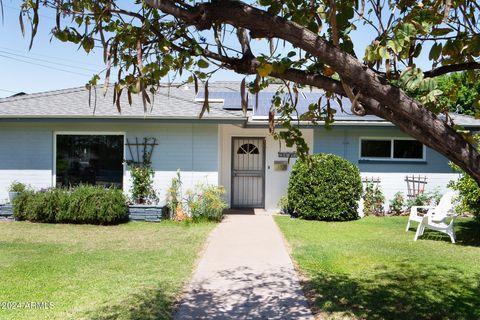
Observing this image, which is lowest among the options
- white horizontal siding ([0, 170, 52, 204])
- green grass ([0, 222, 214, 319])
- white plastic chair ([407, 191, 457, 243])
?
green grass ([0, 222, 214, 319])

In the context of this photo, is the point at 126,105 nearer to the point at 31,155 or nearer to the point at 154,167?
the point at 154,167

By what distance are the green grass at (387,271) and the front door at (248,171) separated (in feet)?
11.6

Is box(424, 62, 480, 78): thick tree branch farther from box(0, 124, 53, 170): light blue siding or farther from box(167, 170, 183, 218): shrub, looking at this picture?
box(0, 124, 53, 170): light blue siding

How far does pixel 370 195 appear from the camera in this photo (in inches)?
523

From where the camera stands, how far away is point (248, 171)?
1428 centimetres

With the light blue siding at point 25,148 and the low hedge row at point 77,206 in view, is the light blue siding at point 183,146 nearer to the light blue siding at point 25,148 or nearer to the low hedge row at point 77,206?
the low hedge row at point 77,206

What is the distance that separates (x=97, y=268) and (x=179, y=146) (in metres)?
6.11

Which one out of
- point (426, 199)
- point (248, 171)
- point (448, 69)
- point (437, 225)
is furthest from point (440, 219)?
point (448, 69)

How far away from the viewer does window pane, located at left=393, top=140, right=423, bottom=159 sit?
538 inches

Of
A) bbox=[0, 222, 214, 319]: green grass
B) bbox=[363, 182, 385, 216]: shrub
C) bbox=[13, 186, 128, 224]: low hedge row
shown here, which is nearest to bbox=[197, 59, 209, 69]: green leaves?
bbox=[0, 222, 214, 319]: green grass

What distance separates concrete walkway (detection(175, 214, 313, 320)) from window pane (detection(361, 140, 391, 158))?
5571mm

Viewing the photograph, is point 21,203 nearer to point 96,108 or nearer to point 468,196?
point 96,108

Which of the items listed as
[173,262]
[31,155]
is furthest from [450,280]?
[31,155]

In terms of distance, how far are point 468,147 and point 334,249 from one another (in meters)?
6.26
